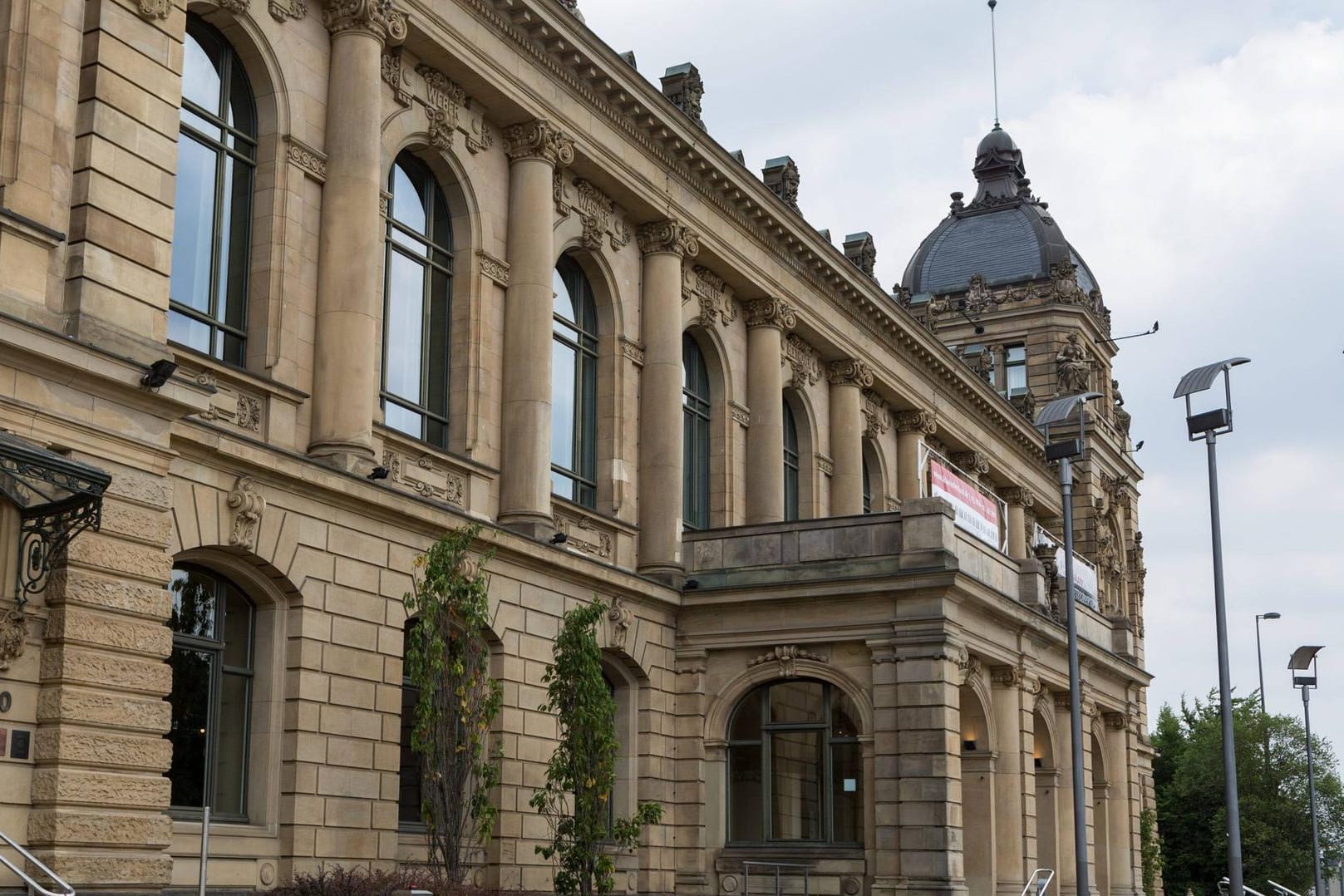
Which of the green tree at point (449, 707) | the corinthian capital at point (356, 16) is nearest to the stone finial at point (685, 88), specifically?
the corinthian capital at point (356, 16)

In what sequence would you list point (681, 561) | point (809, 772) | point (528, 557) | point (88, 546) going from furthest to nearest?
point (681, 561) < point (809, 772) < point (528, 557) < point (88, 546)

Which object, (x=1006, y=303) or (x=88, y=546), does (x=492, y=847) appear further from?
(x=1006, y=303)

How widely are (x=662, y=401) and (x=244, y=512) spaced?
14047 millimetres

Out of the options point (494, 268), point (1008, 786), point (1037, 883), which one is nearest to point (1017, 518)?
point (1037, 883)

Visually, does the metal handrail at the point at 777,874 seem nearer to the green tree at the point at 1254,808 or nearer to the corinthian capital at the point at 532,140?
the corinthian capital at the point at 532,140

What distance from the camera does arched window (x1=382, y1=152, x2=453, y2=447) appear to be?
28.5m

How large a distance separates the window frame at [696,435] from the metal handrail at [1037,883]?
416 inches

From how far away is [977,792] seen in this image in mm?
34281

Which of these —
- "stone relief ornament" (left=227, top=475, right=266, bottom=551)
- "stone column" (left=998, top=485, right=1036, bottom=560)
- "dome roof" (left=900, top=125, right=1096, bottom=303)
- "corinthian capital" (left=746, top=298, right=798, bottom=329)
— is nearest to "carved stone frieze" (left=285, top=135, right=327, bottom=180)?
"stone relief ornament" (left=227, top=475, right=266, bottom=551)

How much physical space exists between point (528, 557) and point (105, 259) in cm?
1163

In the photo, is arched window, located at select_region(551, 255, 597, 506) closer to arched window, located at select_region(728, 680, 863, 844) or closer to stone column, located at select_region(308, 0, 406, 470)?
arched window, located at select_region(728, 680, 863, 844)

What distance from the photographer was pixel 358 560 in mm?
25281

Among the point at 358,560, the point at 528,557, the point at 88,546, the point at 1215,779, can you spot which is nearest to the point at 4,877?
the point at 88,546

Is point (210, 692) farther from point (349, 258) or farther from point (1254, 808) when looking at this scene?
point (1254, 808)
